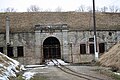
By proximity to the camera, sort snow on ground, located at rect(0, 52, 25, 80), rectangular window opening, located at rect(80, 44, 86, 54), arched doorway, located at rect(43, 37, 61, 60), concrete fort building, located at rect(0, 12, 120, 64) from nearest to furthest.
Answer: snow on ground, located at rect(0, 52, 25, 80)
concrete fort building, located at rect(0, 12, 120, 64)
rectangular window opening, located at rect(80, 44, 86, 54)
arched doorway, located at rect(43, 37, 61, 60)

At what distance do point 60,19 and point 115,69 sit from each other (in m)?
19.3

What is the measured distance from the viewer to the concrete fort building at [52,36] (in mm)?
34281

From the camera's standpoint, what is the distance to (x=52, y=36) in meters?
34.7

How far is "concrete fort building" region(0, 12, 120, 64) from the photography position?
112ft

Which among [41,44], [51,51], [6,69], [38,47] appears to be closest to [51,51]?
[51,51]

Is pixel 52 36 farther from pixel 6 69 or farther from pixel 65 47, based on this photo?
pixel 6 69

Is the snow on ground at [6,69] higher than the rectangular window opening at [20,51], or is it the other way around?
the rectangular window opening at [20,51]

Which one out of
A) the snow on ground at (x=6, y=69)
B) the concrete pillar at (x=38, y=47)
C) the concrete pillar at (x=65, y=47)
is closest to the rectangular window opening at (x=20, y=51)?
the concrete pillar at (x=38, y=47)

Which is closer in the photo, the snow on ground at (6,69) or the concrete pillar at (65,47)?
the snow on ground at (6,69)

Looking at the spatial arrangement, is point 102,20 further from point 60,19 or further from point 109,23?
point 60,19

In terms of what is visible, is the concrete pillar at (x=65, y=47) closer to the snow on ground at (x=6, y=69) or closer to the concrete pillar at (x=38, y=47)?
the concrete pillar at (x=38, y=47)

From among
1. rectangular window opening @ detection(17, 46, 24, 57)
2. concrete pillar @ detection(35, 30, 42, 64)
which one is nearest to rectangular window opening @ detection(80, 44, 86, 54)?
concrete pillar @ detection(35, 30, 42, 64)

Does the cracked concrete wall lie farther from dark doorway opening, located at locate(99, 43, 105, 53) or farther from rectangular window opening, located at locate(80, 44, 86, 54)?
dark doorway opening, located at locate(99, 43, 105, 53)

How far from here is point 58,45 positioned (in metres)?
35.9
